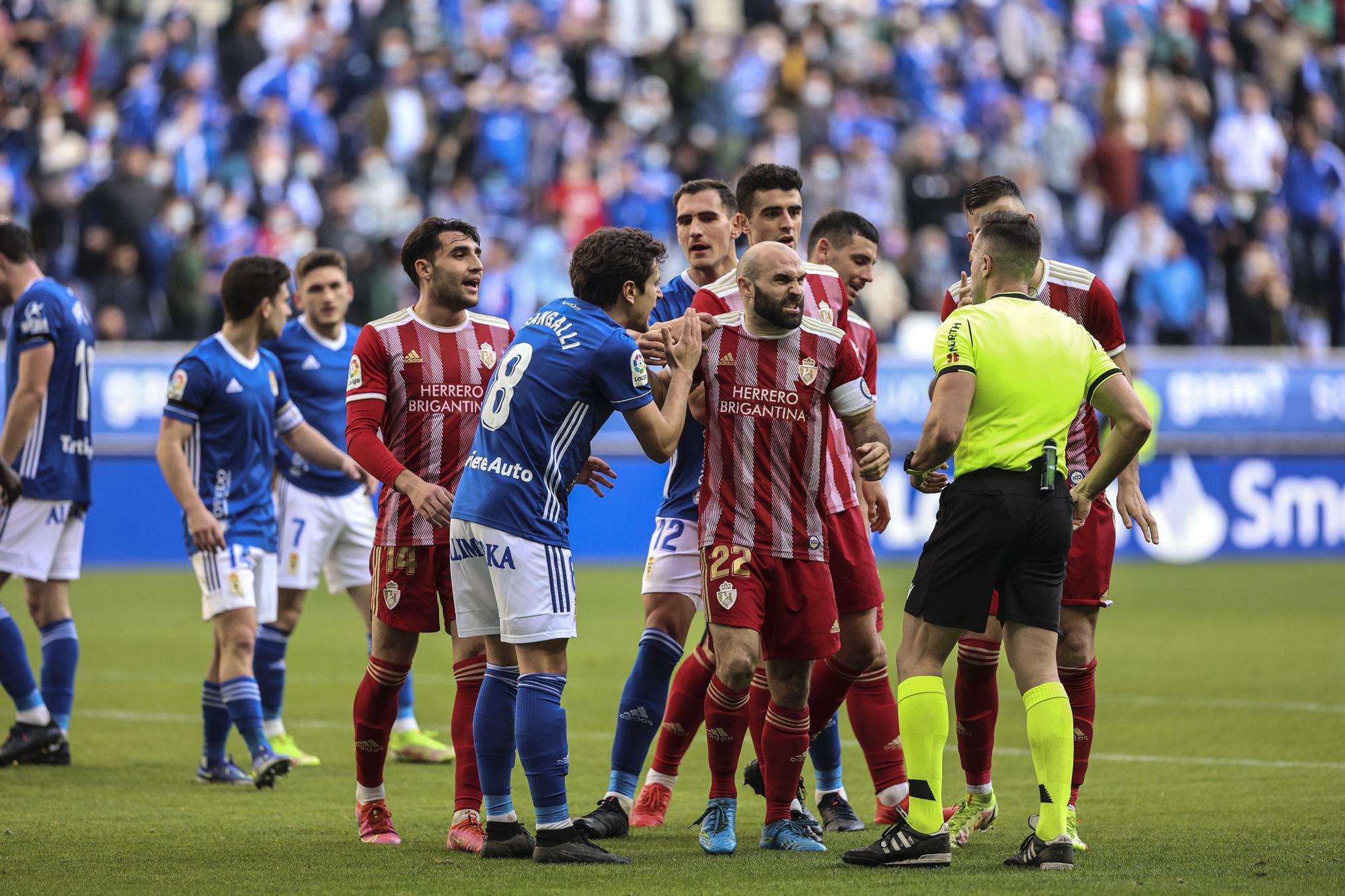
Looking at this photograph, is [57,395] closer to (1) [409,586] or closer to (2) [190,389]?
(2) [190,389]

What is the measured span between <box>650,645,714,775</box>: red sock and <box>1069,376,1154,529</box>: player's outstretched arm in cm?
176

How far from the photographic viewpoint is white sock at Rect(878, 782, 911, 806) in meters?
6.62

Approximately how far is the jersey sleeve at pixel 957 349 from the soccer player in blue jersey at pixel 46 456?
4782 millimetres

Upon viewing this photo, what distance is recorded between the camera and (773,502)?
6234 mm

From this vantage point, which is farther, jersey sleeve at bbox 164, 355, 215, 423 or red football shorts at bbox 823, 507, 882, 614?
jersey sleeve at bbox 164, 355, 215, 423

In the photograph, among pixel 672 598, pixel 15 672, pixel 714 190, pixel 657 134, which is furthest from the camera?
pixel 657 134

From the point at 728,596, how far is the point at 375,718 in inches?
58.0

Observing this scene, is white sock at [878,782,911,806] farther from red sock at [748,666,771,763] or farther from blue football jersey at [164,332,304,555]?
blue football jersey at [164,332,304,555]

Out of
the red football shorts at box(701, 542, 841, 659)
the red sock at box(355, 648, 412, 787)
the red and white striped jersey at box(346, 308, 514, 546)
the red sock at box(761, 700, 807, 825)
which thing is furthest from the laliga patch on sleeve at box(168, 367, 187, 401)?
the red sock at box(761, 700, 807, 825)

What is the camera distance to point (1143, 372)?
65.1ft

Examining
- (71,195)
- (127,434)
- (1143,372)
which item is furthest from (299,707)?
(1143,372)

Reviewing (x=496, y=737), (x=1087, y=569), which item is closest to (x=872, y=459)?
(x=1087, y=569)

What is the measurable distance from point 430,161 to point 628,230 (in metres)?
16.3

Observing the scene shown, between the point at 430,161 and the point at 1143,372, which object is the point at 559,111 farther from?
the point at 1143,372
